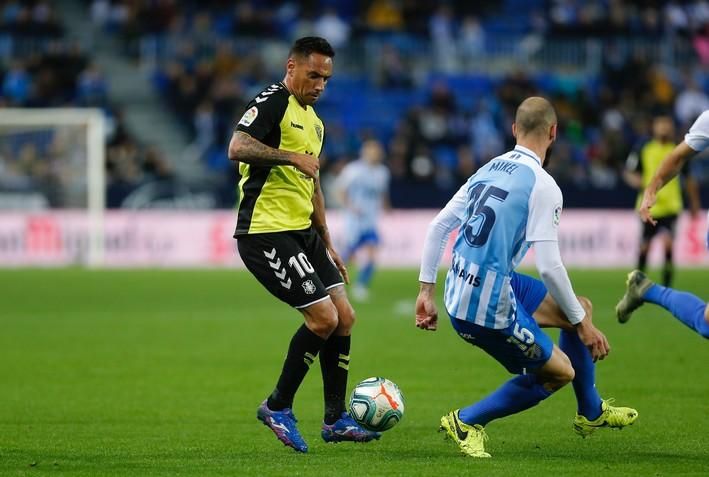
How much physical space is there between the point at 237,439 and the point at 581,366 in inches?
87.8

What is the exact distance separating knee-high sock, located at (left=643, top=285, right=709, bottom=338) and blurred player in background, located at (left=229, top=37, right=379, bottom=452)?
1.91 meters

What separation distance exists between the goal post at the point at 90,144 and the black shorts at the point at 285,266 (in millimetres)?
18705

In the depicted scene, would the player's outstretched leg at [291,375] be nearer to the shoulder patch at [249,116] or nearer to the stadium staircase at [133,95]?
the shoulder patch at [249,116]

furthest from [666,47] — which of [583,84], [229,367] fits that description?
[229,367]

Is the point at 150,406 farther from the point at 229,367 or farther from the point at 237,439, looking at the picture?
the point at 229,367

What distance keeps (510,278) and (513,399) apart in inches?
30.9

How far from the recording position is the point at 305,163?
720 cm

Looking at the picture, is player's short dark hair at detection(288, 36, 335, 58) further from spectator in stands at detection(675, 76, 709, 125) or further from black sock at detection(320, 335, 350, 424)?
spectator in stands at detection(675, 76, 709, 125)

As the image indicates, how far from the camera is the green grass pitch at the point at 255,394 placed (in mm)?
7023

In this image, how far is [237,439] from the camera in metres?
7.88

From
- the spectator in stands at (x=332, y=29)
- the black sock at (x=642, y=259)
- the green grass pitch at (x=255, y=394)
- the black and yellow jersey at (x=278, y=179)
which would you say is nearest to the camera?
the green grass pitch at (x=255, y=394)

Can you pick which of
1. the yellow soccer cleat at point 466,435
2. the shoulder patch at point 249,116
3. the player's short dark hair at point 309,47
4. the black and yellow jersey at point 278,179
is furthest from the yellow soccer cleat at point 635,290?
the shoulder patch at point 249,116

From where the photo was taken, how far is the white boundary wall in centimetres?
2552

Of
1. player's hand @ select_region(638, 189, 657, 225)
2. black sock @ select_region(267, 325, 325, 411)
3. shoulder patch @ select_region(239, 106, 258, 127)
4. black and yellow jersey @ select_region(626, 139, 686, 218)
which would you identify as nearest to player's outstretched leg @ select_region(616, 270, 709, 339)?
player's hand @ select_region(638, 189, 657, 225)
